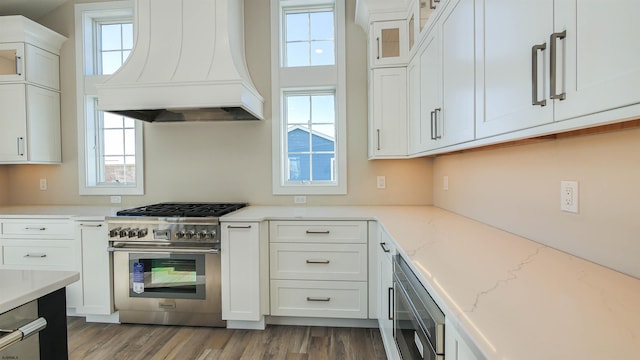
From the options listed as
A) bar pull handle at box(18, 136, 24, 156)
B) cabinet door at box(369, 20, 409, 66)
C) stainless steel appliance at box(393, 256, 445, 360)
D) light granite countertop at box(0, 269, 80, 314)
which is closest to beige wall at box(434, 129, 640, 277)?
stainless steel appliance at box(393, 256, 445, 360)

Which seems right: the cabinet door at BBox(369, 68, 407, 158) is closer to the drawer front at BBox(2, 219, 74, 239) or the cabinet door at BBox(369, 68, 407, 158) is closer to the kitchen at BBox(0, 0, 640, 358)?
the kitchen at BBox(0, 0, 640, 358)

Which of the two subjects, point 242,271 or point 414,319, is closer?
point 414,319

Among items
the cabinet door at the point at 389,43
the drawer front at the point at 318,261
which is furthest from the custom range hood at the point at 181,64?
the drawer front at the point at 318,261

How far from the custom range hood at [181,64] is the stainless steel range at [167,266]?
881 mm

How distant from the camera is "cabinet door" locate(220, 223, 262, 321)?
2266 mm

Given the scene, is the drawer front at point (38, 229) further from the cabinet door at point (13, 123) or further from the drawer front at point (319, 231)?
the drawer front at point (319, 231)

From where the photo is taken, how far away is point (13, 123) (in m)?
2.78

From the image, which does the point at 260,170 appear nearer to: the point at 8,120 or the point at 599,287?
the point at 8,120

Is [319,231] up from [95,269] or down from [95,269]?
up

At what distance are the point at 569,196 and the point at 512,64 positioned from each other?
1.86 ft

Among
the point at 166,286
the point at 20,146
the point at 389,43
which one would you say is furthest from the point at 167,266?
the point at 389,43

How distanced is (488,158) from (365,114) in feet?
4.30

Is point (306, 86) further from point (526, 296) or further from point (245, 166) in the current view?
point (526, 296)

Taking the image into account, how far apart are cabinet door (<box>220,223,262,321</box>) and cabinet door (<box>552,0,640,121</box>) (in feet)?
6.45
